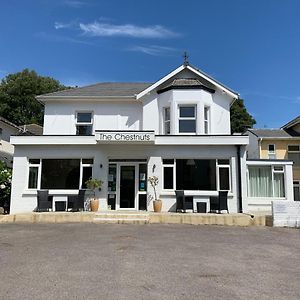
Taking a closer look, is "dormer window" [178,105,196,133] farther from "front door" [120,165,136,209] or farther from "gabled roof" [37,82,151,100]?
"front door" [120,165,136,209]

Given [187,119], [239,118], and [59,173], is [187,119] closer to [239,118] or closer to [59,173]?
[59,173]

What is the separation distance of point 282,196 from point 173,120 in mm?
7920

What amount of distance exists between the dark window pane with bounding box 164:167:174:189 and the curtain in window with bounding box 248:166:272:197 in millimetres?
5513

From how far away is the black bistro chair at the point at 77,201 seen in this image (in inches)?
652

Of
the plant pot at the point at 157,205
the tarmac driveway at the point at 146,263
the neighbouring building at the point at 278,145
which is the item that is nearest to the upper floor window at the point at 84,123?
the plant pot at the point at 157,205

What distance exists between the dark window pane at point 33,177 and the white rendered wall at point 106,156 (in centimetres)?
21

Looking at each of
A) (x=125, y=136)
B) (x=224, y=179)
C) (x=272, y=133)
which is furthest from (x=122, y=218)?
(x=272, y=133)

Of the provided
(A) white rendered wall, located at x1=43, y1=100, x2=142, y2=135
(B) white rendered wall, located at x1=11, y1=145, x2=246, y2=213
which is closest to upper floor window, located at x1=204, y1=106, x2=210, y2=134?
(B) white rendered wall, located at x1=11, y1=145, x2=246, y2=213

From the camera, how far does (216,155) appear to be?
17438mm

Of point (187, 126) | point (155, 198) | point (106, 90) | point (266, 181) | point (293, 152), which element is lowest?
point (155, 198)

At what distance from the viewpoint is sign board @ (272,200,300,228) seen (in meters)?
14.7

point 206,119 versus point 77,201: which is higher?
point 206,119

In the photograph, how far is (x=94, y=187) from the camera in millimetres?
17172

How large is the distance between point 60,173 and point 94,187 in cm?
205
